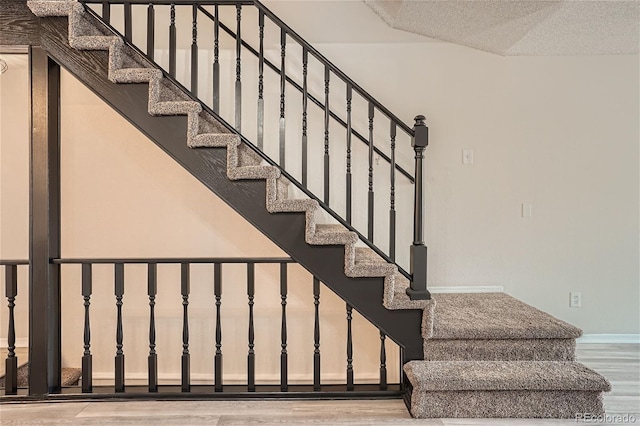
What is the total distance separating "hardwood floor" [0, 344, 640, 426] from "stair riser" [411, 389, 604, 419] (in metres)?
0.04

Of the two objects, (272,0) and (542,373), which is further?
(272,0)

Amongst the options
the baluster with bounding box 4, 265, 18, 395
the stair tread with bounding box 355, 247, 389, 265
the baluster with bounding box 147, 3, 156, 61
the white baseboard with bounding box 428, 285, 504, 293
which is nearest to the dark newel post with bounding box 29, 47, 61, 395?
the baluster with bounding box 4, 265, 18, 395

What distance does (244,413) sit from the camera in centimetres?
270

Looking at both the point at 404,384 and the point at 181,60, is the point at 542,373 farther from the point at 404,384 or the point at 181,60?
the point at 181,60

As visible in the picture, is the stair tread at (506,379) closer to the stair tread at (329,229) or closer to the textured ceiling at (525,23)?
the stair tread at (329,229)

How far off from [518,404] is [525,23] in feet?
8.61

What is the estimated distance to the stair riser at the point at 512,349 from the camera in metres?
2.80

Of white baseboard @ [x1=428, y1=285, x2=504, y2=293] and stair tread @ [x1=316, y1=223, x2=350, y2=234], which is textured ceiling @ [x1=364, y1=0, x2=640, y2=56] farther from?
white baseboard @ [x1=428, y1=285, x2=504, y2=293]

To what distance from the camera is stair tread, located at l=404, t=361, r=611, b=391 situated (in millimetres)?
2533

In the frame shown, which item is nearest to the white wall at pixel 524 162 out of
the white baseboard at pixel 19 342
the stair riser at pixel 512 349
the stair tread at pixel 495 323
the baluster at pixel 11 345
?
the stair tread at pixel 495 323

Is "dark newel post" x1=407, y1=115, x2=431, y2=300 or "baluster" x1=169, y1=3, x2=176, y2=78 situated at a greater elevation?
"baluster" x1=169, y1=3, x2=176, y2=78

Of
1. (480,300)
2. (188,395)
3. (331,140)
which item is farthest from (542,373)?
(331,140)

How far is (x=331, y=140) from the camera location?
401 centimetres

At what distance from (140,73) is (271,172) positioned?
94 cm
